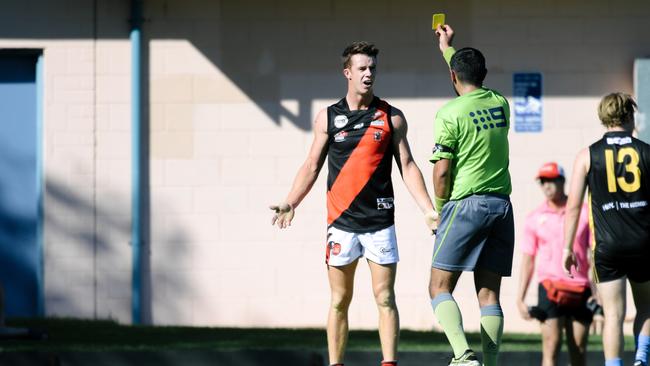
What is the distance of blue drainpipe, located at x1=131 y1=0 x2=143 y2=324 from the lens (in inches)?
548

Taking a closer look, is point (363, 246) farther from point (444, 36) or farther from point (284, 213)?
point (444, 36)

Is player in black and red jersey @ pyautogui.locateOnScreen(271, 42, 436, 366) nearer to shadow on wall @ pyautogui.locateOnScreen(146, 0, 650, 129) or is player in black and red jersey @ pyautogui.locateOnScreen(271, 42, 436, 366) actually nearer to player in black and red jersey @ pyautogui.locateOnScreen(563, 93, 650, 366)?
player in black and red jersey @ pyautogui.locateOnScreen(563, 93, 650, 366)

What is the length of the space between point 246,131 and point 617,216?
242 inches

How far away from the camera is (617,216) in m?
8.59

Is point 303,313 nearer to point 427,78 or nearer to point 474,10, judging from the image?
point 427,78

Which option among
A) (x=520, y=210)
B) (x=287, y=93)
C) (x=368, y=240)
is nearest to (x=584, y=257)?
(x=368, y=240)

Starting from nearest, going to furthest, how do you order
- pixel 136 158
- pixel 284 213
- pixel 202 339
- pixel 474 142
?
pixel 474 142 → pixel 284 213 → pixel 202 339 → pixel 136 158

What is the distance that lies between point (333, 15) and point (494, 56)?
1757 mm

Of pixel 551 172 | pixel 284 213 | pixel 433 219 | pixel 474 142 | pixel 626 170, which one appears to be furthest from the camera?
pixel 551 172

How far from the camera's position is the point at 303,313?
14094 millimetres

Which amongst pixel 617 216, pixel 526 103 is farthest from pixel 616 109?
pixel 526 103

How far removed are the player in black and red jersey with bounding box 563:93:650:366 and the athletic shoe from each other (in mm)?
1266

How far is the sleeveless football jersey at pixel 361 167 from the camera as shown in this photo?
27.1 feet

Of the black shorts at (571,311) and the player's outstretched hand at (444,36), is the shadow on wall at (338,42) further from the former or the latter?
the player's outstretched hand at (444,36)
